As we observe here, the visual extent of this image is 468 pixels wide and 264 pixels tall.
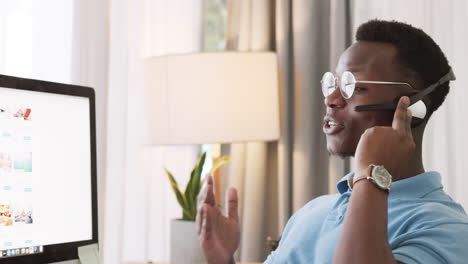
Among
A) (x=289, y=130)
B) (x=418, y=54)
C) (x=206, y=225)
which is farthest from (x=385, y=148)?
(x=289, y=130)

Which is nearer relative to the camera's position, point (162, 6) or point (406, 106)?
point (406, 106)

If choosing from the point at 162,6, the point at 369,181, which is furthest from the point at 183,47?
the point at 369,181

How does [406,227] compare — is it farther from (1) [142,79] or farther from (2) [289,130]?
(1) [142,79]

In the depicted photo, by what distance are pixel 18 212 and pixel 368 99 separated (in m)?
0.70

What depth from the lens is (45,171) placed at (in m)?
1.23

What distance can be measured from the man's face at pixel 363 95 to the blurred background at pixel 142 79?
2.83 ft

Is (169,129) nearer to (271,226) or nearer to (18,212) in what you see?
(271,226)

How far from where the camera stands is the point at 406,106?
1174 mm

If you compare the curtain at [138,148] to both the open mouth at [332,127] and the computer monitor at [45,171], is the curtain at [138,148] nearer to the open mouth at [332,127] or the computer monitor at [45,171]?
the computer monitor at [45,171]

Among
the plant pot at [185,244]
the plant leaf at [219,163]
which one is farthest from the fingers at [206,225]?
the plant leaf at [219,163]

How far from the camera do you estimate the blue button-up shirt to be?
102 cm

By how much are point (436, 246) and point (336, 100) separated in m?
0.40

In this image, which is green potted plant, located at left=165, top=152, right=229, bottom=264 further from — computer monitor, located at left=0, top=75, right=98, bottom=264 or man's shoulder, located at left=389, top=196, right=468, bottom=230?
man's shoulder, located at left=389, top=196, right=468, bottom=230

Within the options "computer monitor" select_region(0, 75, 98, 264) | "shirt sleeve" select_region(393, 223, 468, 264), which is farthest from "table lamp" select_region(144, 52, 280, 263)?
"shirt sleeve" select_region(393, 223, 468, 264)
